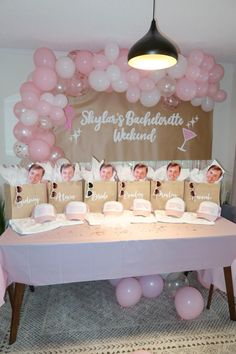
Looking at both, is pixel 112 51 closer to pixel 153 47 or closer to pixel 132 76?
pixel 132 76

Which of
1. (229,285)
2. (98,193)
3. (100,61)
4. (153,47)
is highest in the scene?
(100,61)

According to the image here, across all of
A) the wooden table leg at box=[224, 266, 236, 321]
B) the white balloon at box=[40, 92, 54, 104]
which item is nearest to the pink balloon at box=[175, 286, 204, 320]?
the wooden table leg at box=[224, 266, 236, 321]

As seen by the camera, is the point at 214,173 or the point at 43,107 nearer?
the point at 214,173

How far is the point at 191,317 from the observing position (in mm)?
2004

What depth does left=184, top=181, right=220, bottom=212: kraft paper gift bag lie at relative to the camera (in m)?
2.13

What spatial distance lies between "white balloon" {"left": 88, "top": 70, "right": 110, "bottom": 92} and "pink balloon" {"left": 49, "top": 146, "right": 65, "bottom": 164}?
27.5 inches

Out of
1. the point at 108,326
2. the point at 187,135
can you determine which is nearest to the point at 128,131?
the point at 187,135

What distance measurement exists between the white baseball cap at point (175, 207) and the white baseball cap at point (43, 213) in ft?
A: 2.80

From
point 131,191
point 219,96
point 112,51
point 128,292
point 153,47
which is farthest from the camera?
point 219,96

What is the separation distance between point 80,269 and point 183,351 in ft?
2.77

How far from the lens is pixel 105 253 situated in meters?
1.70

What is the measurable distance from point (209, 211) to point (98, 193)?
85cm

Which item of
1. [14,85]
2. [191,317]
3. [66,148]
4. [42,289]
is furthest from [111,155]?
[191,317]

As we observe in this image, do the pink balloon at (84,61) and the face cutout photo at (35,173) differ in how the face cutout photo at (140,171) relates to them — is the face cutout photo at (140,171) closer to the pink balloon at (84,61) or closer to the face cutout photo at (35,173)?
the face cutout photo at (35,173)
